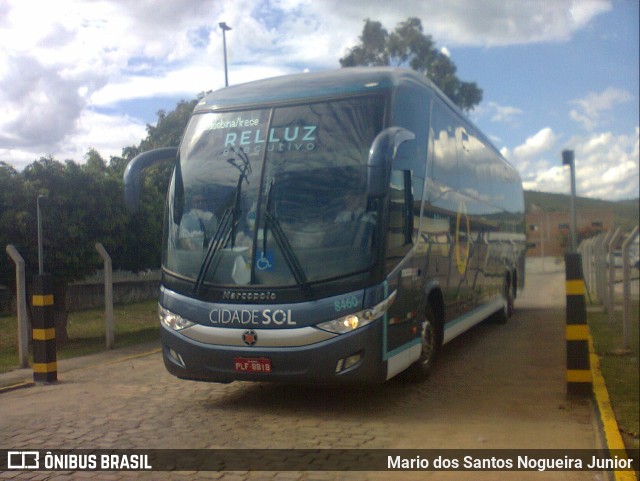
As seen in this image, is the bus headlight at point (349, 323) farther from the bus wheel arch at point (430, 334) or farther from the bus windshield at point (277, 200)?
the bus wheel arch at point (430, 334)

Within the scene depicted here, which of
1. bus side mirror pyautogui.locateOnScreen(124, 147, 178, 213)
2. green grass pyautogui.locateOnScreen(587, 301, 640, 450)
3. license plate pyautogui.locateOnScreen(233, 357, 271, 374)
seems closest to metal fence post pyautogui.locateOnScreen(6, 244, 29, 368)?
bus side mirror pyautogui.locateOnScreen(124, 147, 178, 213)

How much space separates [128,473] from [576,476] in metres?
3.32

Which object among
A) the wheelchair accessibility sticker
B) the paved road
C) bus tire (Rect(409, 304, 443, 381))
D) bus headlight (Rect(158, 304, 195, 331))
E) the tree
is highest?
the tree

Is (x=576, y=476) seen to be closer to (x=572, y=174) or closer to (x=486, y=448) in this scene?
(x=486, y=448)

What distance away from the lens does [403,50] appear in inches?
1128

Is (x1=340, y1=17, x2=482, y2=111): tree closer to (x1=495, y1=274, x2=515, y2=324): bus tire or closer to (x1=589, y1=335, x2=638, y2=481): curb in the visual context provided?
(x1=495, y1=274, x2=515, y2=324): bus tire

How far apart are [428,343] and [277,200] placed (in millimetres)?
2834

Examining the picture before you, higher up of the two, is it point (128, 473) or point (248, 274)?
point (248, 274)

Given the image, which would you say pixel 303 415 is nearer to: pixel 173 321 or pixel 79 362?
pixel 173 321

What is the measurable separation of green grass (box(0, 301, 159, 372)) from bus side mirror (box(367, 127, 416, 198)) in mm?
6913

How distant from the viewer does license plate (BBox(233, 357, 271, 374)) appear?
21.5 feet

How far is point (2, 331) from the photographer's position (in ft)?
41.3

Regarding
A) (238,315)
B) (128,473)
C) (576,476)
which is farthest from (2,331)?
(576,476)

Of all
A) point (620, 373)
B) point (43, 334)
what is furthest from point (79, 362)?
point (620, 373)
